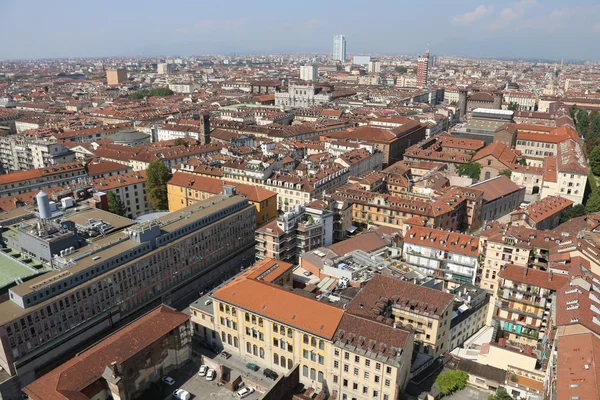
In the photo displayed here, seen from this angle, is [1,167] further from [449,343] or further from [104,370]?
[449,343]

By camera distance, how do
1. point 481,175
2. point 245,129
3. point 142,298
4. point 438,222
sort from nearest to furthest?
point 142,298 → point 438,222 → point 481,175 → point 245,129

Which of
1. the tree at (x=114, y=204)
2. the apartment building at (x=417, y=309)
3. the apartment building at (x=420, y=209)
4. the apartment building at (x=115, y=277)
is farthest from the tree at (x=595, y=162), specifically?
the tree at (x=114, y=204)

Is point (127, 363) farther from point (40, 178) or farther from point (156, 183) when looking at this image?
point (40, 178)

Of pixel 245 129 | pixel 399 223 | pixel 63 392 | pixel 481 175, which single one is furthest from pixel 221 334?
pixel 245 129

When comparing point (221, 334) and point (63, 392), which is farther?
point (221, 334)

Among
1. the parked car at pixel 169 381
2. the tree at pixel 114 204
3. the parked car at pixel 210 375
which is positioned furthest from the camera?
the tree at pixel 114 204

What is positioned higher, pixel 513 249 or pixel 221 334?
pixel 513 249

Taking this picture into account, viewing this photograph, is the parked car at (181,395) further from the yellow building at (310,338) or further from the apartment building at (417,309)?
the apartment building at (417,309)
